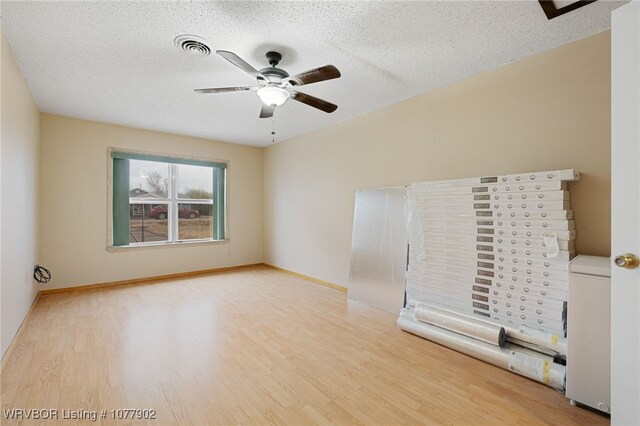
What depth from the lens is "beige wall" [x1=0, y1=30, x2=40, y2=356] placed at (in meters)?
2.30

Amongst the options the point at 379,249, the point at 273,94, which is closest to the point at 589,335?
the point at 379,249

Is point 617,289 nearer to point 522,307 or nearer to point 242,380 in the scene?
point 522,307

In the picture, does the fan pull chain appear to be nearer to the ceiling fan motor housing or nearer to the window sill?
the ceiling fan motor housing

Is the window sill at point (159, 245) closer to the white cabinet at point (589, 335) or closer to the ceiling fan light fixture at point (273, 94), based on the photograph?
the ceiling fan light fixture at point (273, 94)

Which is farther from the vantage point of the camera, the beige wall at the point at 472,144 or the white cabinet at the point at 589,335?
the beige wall at the point at 472,144

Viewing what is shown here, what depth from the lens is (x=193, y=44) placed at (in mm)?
2350

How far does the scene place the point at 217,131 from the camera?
502cm

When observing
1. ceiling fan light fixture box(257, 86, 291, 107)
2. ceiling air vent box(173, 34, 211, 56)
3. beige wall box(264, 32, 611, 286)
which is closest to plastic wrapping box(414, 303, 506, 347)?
beige wall box(264, 32, 611, 286)

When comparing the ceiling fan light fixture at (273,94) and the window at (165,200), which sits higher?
the ceiling fan light fixture at (273,94)

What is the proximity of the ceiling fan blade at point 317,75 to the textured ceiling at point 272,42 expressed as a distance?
0.34m

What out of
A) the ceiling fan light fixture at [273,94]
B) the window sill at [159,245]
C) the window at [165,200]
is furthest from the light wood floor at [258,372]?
the ceiling fan light fixture at [273,94]

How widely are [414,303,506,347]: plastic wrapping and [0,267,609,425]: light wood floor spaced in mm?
198

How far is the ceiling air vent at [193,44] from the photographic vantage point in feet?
7.45

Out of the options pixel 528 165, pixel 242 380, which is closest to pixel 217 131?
pixel 242 380
